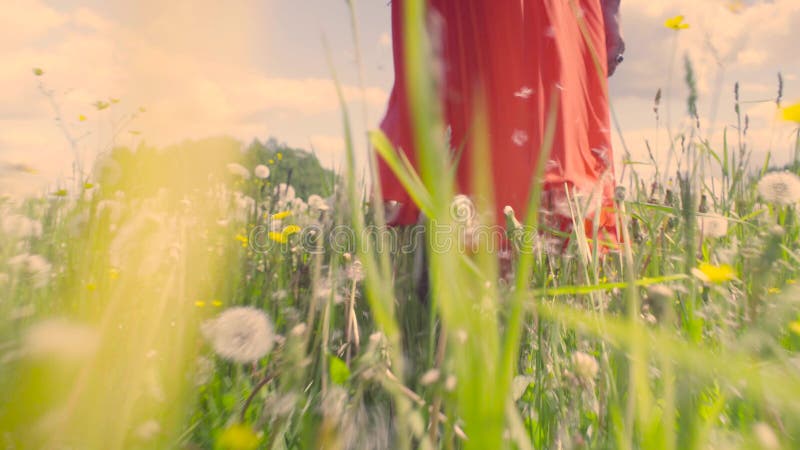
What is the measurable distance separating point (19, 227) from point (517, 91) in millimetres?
1285

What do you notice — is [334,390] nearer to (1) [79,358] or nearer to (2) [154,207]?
(1) [79,358]

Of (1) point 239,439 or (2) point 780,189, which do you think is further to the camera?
(2) point 780,189

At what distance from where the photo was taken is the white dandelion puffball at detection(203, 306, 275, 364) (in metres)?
0.70

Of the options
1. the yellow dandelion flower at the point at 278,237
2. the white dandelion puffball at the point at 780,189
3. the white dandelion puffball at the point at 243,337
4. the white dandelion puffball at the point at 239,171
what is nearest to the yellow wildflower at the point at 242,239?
the yellow dandelion flower at the point at 278,237

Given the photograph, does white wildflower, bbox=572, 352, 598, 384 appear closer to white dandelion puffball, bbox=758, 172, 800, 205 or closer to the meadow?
the meadow

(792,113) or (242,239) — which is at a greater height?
(792,113)

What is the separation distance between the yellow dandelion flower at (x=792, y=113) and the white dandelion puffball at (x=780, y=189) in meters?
0.16

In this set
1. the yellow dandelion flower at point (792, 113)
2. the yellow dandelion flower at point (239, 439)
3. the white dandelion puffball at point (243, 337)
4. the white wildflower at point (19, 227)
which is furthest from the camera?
the white wildflower at point (19, 227)

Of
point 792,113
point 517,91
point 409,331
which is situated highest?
point 517,91

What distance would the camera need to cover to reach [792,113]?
85 cm

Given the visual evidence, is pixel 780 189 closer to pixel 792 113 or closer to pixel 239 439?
pixel 792 113

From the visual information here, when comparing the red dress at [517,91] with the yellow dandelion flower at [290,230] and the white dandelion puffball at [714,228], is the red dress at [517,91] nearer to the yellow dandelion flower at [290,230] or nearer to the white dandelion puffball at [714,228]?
the yellow dandelion flower at [290,230]

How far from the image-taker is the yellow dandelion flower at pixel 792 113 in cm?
85

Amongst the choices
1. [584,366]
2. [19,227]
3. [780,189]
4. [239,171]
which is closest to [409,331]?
[584,366]
